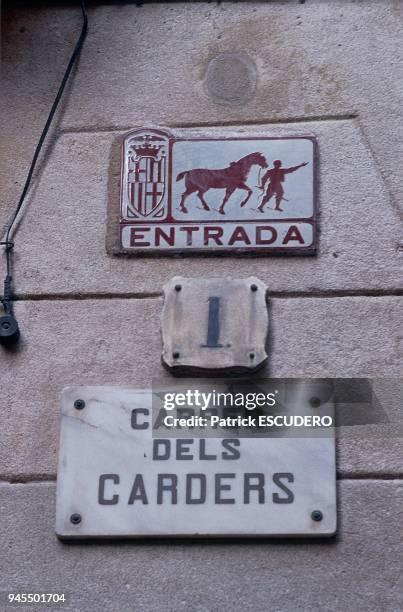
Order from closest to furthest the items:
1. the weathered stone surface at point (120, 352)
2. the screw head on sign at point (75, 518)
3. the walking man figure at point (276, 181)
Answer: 1. the screw head on sign at point (75, 518)
2. the weathered stone surface at point (120, 352)
3. the walking man figure at point (276, 181)

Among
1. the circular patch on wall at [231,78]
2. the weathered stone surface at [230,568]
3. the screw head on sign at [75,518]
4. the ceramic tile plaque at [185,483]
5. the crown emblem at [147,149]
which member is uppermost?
the circular patch on wall at [231,78]

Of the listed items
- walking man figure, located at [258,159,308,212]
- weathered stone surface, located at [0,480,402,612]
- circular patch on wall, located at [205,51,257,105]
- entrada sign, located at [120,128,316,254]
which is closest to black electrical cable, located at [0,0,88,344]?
entrada sign, located at [120,128,316,254]

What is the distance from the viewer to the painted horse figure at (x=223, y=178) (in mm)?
3523

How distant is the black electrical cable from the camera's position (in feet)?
11.1

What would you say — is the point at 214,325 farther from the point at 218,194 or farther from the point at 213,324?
the point at 218,194

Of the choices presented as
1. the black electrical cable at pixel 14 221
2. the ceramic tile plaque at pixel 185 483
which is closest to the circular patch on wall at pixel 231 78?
the black electrical cable at pixel 14 221

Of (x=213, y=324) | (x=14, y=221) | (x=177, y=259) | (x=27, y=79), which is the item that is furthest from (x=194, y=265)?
(x=27, y=79)

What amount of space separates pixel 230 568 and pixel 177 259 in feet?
3.05

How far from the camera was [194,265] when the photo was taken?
136 inches

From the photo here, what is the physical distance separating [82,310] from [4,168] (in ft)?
1.87

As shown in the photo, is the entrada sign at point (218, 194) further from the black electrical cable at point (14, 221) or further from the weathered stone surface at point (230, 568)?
the weathered stone surface at point (230, 568)

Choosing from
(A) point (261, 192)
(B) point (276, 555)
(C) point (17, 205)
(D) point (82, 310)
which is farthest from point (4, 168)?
(B) point (276, 555)

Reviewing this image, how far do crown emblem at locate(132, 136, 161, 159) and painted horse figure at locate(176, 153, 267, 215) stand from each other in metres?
0.11

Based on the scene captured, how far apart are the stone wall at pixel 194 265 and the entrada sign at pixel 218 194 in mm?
49
